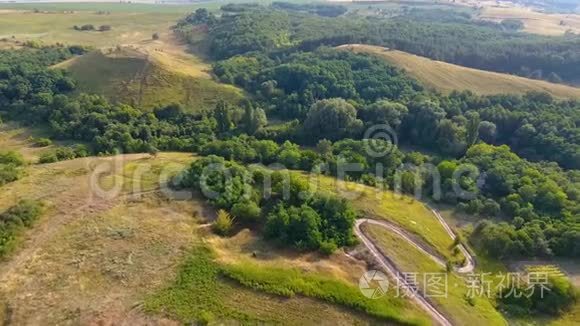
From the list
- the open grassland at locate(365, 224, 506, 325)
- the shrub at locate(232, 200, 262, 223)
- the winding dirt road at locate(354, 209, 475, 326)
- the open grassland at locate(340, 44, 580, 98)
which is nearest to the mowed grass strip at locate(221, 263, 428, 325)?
the winding dirt road at locate(354, 209, 475, 326)

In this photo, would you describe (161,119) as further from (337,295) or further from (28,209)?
(337,295)

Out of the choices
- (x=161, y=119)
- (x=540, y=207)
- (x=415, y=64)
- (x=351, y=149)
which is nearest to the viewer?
(x=540, y=207)

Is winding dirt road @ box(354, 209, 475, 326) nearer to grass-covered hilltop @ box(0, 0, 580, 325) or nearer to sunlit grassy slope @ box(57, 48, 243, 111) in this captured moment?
grass-covered hilltop @ box(0, 0, 580, 325)

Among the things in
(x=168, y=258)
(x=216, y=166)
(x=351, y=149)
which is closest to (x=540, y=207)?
(x=351, y=149)

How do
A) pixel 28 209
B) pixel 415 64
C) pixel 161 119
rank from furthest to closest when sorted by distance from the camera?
pixel 415 64 → pixel 161 119 → pixel 28 209

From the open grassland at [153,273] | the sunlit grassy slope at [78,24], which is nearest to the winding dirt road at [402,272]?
the open grassland at [153,273]

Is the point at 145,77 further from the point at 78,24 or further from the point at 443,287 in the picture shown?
the point at 78,24
